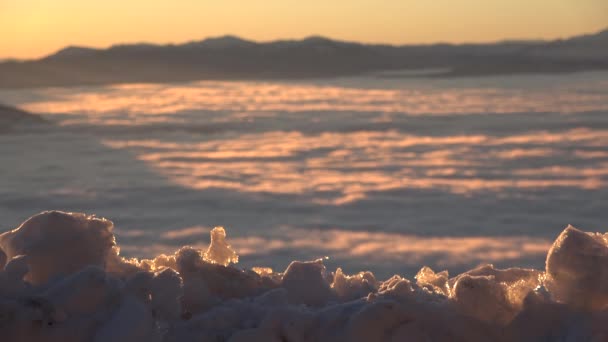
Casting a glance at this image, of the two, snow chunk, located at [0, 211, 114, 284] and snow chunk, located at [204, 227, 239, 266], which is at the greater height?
snow chunk, located at [0, 211, 114, 284]

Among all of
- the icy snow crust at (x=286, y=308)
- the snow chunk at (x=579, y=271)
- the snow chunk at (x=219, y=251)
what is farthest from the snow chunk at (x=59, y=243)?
the snow chunk at (x=579, y=271)

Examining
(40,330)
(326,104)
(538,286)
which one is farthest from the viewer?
(326,104)

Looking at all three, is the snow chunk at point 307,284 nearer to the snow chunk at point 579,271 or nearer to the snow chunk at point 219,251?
the snow chunk at point 219,251

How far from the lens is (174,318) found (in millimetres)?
1287

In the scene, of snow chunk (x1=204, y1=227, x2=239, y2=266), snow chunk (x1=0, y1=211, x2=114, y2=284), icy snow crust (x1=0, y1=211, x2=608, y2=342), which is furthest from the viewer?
snow chunk (x1=204, y1=227, x2=239, y2=266)

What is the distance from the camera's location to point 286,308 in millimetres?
1274

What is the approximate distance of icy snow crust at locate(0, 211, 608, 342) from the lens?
4.06 ft

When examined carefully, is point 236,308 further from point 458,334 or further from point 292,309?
point 458,334

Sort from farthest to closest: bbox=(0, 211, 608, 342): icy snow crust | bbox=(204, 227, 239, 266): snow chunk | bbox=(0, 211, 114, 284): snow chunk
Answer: bbox=(204, 227, 239, 266): snow chunk < bbox=(0, 211, 114, 284): snow chunk < bbox=(0, 211, 608, 342): icy snow crust

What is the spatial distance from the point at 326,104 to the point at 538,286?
76.3 feet

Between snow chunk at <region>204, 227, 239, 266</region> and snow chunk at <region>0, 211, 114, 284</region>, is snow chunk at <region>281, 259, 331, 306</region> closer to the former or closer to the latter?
snow chunk at <region>204, 227, 239, 266</region>

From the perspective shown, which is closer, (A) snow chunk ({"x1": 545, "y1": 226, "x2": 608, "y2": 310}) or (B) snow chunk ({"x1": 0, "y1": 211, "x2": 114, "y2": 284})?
(A) snow chunk ({"x1": 545, "y1": 226, "x2": 608, "y2": 310})

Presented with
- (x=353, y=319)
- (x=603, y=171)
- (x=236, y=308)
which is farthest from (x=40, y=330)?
(x=603, y=171)

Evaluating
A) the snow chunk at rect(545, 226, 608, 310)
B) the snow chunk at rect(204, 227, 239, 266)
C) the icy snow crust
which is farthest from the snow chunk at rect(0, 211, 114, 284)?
the snow chunk at rect(545, 226, 608, 310)
